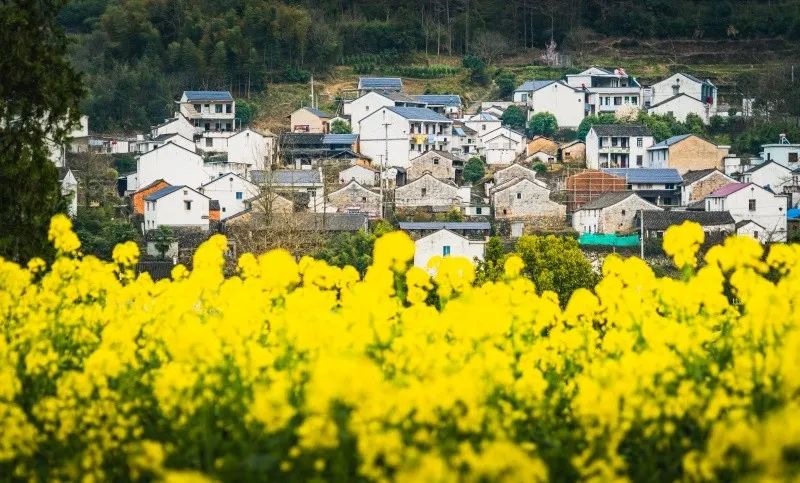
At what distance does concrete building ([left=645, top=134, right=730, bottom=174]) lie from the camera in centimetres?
4509

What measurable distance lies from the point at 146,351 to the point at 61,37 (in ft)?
18.7

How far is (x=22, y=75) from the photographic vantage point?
1100cm

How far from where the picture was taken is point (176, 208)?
121 ft

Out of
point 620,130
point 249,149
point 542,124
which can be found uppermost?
point 542,124

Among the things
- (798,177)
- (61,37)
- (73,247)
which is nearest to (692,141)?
(798,177)

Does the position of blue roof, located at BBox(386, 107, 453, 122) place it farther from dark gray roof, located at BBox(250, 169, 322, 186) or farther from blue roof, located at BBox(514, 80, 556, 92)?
blue roof, located at BBox(514, 80, 556, 92)

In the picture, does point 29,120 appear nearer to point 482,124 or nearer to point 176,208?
point 176,208

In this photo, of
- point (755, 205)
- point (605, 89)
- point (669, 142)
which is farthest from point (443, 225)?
point (605, 89)

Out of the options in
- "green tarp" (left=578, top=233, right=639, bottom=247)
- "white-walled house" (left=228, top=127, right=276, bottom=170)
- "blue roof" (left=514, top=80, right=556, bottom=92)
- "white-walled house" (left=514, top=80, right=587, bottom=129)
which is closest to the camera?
"green tarp" (left=578, top=233, right=639, bottom=247)

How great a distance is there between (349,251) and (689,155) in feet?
59.5

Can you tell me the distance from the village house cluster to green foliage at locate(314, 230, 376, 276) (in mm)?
1694

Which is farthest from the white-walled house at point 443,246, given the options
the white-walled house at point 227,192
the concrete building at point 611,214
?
the white-walled house at point 227,192

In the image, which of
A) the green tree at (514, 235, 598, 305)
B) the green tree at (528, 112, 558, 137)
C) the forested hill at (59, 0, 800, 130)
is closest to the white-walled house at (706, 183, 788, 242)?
the green tree at (528, 112, 558, 137)

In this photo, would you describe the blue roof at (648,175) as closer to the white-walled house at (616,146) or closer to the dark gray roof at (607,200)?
the white-walled house at (616,146)
